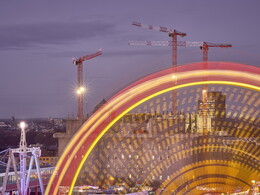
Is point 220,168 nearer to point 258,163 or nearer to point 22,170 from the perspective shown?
point 258,163

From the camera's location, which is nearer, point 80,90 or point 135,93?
point 135,93

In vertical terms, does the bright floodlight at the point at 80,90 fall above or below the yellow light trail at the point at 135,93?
above

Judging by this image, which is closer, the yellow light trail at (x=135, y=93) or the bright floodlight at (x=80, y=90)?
the yellow light trail at (x=135, y=93)

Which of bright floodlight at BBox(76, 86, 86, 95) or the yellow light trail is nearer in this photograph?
the yellow light trail

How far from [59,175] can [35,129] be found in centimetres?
5626

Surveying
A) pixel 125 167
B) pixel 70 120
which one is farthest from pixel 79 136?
pixel 70 120

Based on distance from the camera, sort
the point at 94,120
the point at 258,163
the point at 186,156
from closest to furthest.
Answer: the point at 94,120 → the point at 258,163 → the point at 186,156

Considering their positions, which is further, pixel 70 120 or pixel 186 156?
pixel 70 120

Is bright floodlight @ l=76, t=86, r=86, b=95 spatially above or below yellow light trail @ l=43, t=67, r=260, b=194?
above

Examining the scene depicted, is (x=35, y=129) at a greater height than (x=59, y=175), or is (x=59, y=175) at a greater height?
(x=35, y=129)

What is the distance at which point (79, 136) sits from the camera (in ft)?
23.5

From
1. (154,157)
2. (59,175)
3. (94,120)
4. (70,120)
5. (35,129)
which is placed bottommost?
(59,175)

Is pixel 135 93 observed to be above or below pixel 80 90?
below

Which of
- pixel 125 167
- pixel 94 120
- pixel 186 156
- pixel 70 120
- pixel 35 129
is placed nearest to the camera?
pixel 94 120
